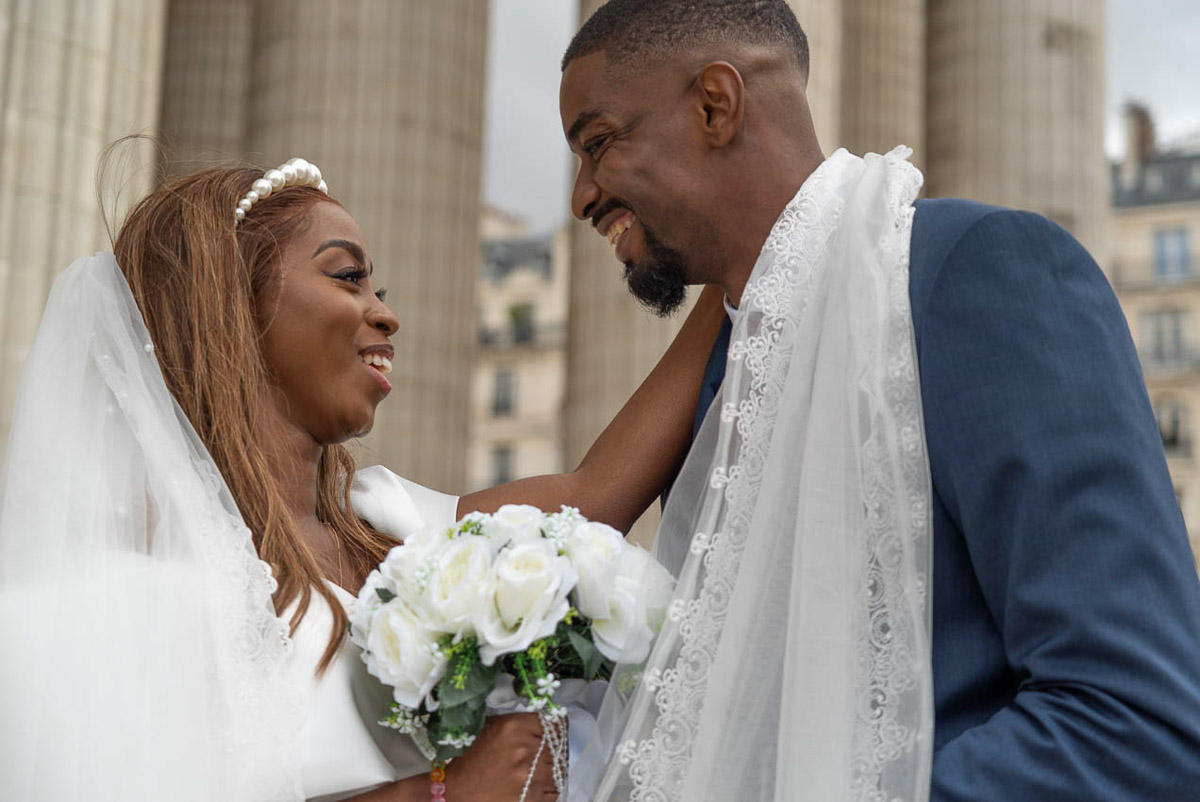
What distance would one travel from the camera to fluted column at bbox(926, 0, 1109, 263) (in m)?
17.2

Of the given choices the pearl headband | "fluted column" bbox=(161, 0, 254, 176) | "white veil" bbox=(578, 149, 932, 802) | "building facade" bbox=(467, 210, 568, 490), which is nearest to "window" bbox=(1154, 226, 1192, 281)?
"building facade" bbox=(467, 210, 568, 490)

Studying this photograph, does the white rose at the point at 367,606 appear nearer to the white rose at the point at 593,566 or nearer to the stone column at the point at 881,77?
the white rose at the point at 593,566

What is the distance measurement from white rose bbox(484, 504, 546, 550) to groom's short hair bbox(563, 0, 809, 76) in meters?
1.06

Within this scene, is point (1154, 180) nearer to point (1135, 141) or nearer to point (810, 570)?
point (1135, 141)

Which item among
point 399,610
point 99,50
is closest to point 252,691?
point 399,610

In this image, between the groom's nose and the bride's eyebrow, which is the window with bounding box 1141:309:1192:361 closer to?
the bride's eyebrow

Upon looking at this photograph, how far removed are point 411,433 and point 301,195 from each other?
9945 mm

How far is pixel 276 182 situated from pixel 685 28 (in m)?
1.29

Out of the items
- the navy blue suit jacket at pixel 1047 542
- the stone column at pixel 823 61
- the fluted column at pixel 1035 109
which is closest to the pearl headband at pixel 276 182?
the navy blue suit jacket at pixel 1047 542

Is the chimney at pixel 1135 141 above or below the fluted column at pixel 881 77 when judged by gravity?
above

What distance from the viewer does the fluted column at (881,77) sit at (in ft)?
63.0

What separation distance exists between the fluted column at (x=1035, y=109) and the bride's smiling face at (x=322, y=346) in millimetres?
14050

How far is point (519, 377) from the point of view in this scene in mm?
51656

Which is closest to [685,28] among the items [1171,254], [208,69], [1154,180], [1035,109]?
[208,69]
